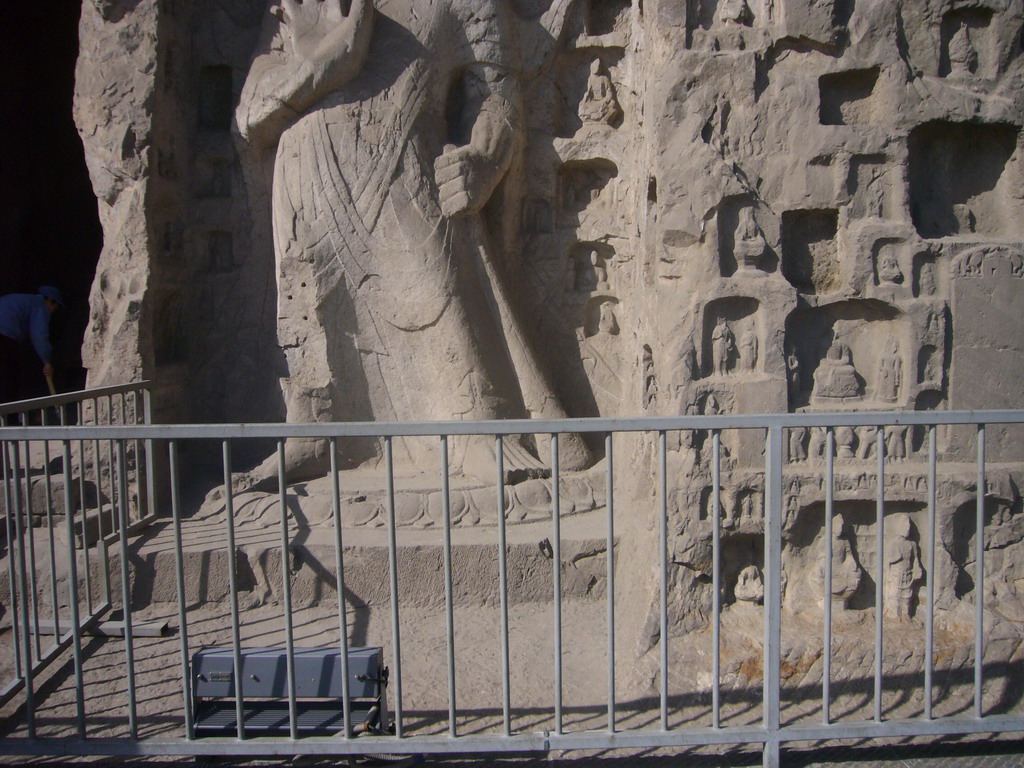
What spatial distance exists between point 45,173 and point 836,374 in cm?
773

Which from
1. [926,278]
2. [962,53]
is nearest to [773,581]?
[926,278]

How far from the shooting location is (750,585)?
3711mm

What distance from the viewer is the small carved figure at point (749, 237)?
3668 millimetres

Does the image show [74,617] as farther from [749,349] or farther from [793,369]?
[793,369]

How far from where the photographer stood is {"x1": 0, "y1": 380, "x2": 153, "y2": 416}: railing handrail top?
3.42 m

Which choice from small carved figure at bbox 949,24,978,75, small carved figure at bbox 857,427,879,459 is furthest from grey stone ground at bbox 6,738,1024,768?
small carved figure at bbox 949,24,978,75

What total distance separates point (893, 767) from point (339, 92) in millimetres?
4416

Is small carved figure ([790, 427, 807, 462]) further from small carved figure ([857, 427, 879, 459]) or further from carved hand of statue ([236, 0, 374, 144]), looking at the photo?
carved hand of statue ([236, 0, 374, 144])

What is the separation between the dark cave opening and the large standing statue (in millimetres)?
3730

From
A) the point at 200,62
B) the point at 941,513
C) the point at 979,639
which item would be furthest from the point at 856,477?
the point at 200,62

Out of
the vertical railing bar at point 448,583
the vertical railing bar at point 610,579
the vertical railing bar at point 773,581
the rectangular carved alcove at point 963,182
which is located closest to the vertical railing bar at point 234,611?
the vertical railing bar at point 448,583

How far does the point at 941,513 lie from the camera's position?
3.68 m

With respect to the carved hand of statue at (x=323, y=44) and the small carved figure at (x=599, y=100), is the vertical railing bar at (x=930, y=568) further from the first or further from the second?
the carved hand of statue at (x=323, y=44)

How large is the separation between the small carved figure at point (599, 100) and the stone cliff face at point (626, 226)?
0.01 meters
